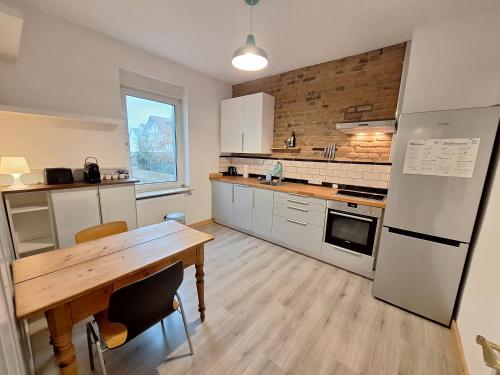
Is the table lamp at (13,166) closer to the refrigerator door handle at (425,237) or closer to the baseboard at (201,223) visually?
the baseboard at (201,223)

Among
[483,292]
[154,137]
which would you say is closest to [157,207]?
[154,137]

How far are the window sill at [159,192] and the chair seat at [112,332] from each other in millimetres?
1905

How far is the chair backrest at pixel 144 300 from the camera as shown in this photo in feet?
3.29

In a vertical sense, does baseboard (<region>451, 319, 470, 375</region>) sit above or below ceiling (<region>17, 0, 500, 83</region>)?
below

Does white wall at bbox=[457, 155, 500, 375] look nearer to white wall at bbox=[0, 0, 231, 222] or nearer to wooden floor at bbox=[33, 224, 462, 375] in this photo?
wooden floor at bbox=[33, 224, 462, 375]

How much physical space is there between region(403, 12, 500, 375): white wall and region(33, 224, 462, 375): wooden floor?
13.9 inches

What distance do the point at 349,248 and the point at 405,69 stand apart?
205 centimetres

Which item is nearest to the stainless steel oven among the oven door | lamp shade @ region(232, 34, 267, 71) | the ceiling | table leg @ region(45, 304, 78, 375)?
the oven door

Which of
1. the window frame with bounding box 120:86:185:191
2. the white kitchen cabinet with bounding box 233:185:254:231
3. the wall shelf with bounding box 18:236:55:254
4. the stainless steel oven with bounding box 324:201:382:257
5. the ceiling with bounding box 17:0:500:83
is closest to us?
the ceiling with bounding box 17:0:500:83

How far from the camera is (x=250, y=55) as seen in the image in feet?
5.43

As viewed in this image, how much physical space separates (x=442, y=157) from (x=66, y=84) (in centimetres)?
359

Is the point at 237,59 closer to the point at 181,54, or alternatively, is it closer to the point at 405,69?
the point at 181,54

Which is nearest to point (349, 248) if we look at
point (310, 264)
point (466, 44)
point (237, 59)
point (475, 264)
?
point (310, 264)

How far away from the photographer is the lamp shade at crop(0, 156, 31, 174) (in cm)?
178
